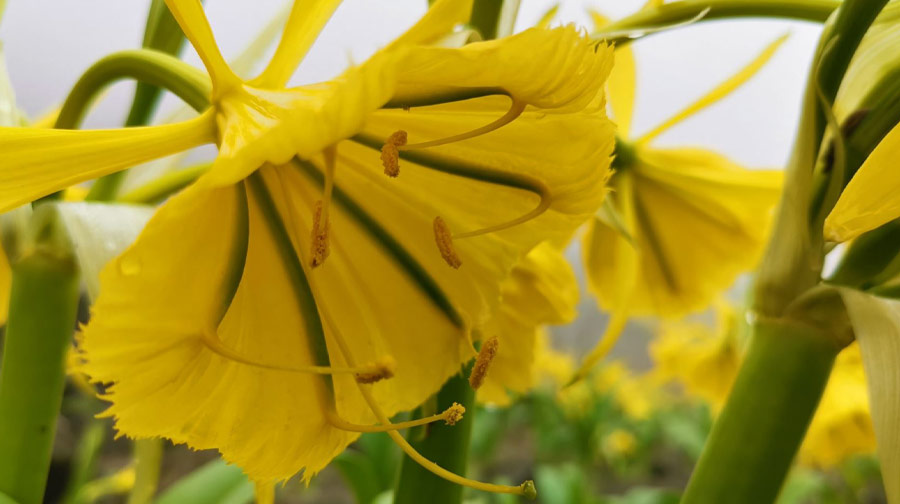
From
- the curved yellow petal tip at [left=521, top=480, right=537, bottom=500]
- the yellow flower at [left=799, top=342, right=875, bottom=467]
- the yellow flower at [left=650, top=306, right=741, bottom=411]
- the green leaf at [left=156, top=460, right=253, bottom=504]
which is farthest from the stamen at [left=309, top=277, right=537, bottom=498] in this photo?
the yellow flower at [left=650, top=306, right=741, bottom=411]

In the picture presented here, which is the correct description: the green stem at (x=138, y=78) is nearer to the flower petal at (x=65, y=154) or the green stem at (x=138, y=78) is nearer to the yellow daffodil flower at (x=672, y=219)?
the flower petal at (x=65, y=154)

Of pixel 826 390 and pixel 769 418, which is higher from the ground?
pixel 769 418

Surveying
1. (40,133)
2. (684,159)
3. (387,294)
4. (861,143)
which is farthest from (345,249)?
(684,159)

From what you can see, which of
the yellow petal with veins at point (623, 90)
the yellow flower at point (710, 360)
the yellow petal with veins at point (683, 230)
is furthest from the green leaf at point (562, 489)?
the yellow petal with veins at point (623, 90)

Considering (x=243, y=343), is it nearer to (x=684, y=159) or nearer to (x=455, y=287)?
(x=455, y=287)

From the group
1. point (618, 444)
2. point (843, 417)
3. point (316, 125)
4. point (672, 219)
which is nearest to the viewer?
point (316, 125)

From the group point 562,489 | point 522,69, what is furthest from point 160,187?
point 562,489

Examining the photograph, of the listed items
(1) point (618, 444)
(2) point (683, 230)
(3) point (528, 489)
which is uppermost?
(3) point (528, 489)

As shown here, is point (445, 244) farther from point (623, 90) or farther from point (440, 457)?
point (623, 90)
